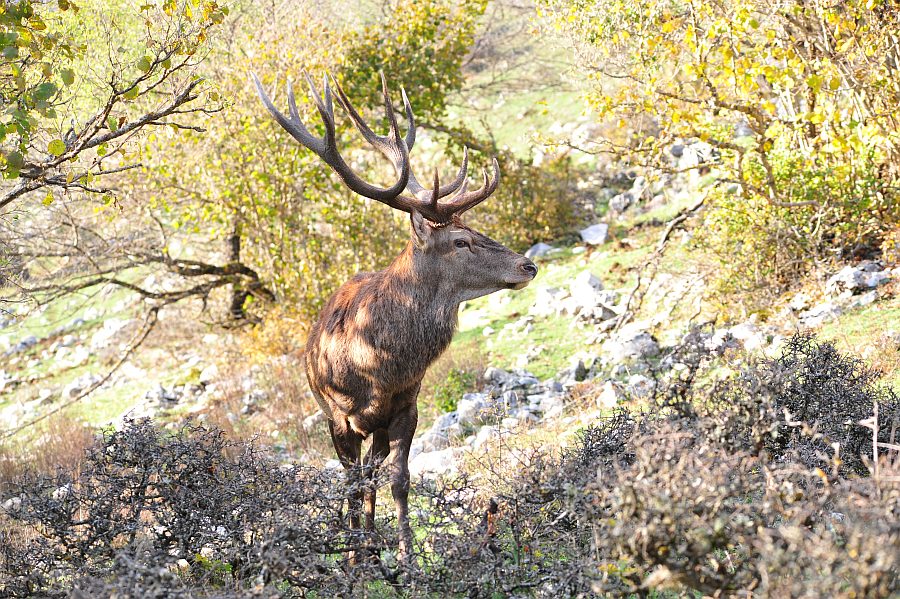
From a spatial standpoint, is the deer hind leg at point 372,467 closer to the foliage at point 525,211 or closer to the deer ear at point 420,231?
the deer ear at point 420,231

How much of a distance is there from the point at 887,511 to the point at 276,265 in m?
10.7

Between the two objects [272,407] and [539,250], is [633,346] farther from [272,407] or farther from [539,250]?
[539,250]

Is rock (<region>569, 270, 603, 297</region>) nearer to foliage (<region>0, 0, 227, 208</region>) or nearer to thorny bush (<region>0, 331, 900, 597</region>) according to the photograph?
thorny bush (<region>0, 331, 900, 597</region>)

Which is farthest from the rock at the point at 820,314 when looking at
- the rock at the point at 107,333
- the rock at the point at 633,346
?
the rock at the point at 107,333

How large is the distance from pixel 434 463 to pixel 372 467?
261 cm

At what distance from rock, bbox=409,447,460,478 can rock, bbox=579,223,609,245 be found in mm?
6746

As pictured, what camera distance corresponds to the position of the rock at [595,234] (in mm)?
13828

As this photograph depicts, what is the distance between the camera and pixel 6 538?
16.9 ft

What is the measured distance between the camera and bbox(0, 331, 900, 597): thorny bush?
3271 mm

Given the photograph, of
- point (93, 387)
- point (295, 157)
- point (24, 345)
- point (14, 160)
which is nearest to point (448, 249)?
point (14, 160)

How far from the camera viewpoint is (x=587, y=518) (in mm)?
4059

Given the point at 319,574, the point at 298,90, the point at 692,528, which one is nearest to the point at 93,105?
the point at 298,90

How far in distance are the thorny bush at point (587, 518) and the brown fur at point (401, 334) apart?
78cm

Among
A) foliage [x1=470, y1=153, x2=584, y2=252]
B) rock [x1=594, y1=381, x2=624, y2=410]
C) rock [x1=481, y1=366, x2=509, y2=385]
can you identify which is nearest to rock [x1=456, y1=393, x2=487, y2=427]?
rock [x1=481, y1=366, x2=509, y2=385]
